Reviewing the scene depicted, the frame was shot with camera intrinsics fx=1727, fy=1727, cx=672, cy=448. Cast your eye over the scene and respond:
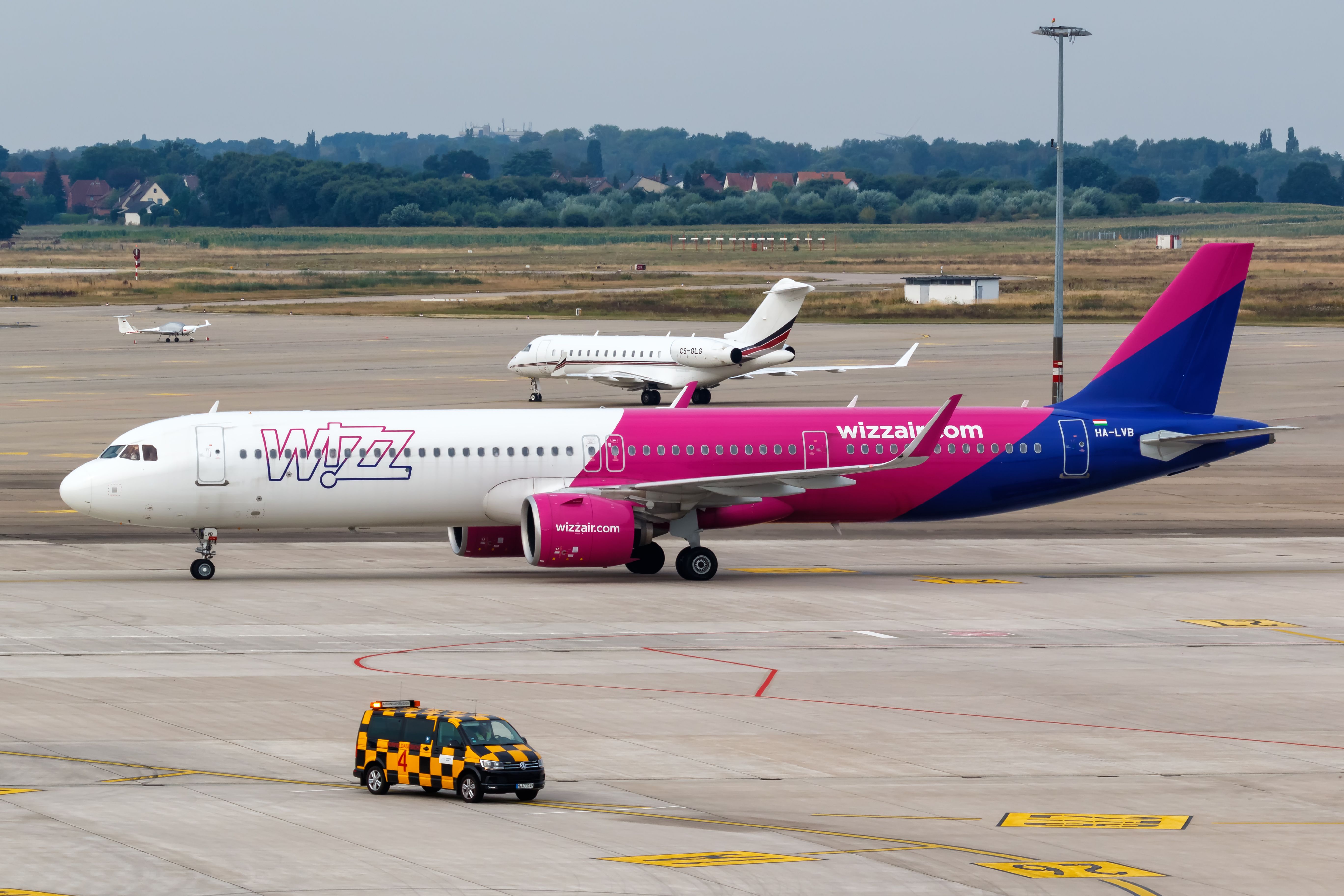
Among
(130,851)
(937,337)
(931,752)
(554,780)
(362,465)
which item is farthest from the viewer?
(937,337)

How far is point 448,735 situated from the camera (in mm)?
21672

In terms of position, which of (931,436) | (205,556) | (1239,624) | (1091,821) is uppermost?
(931,436)

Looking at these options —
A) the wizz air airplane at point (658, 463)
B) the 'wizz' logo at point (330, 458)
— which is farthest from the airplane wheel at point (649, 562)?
the 'wizz' logo at point (330, 458)

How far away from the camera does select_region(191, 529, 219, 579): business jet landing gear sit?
3981 cm

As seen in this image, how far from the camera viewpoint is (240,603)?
36.7 m

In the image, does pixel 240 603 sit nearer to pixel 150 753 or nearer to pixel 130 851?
pixel 150 753

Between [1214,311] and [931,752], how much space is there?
22494 mm

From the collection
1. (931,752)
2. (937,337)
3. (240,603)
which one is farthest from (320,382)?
(931,752)

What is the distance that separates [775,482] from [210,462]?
12.7 metres

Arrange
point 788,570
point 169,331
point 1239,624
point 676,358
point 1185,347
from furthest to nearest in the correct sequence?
point 169,331 < point 676,358 < point 1185,347 < point 788,570 < point 1239,624

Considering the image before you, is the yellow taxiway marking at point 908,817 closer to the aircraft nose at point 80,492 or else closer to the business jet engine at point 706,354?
the aircraft nose at point 80,492

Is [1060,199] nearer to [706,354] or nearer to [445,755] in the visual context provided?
[706,354]

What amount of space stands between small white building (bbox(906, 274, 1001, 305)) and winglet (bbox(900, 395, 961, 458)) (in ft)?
364

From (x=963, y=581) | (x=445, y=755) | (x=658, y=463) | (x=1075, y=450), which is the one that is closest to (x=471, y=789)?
(x=445, y=755)
